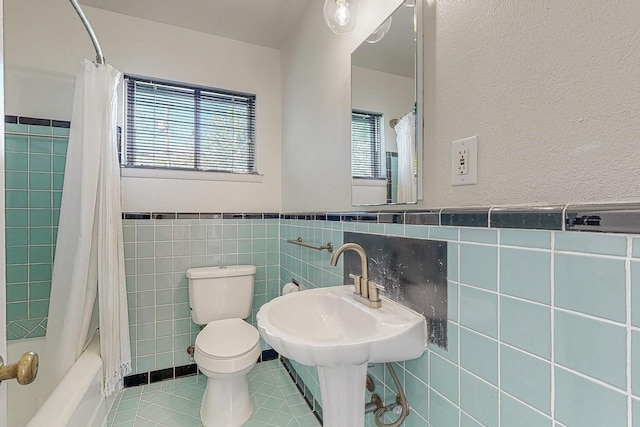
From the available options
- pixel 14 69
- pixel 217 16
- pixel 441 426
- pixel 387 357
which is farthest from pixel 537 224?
pixel 14 69

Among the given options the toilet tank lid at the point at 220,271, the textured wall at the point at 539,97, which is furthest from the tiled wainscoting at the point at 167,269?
the textured wall at the point at 539,97

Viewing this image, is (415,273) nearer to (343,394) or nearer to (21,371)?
(343,394)

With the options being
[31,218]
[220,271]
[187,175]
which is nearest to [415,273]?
[220,271]

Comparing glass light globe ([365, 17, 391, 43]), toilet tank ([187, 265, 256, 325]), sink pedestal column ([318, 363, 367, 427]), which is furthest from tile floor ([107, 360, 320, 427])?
glass light globe ([365, 17, 391, 43])

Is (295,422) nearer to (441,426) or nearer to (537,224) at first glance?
(441,426)

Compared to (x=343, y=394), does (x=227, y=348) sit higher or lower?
lower

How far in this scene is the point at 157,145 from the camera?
7.02 ft

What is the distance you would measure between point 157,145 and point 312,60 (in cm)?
125

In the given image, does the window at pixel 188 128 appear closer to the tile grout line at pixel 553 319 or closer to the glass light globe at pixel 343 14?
the glass light globe at pixel 343 14

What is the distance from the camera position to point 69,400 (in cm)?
113

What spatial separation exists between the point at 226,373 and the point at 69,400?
631 millimetres

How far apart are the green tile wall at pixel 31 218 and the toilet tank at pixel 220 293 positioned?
81cm

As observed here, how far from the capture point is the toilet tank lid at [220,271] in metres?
1.99

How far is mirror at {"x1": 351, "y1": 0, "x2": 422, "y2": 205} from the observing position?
99 cm
